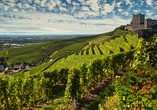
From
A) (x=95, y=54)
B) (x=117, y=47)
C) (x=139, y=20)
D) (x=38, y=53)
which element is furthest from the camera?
(x=38, y=53)

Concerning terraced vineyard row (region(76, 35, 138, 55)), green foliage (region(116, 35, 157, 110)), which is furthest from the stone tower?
green foliage (region(116, 35, 157, 110))

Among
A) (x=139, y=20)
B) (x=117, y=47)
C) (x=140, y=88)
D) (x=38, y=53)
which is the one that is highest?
(x=139, y=20)

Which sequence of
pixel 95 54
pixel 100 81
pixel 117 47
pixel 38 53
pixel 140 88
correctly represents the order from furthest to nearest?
1. pixel 38 53
2. pixel 95 54
3. pixel 117 47
4. pixel 100 81
5. pixel 140 88

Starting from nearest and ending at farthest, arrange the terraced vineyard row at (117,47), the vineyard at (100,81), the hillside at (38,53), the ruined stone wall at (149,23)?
the vineyard at (100,81) < the terraced vineyard row at (117,47) < the ruined stone wall at (149,23) < the hillside at (38,53)

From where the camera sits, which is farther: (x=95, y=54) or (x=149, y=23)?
(x=149, y=23)

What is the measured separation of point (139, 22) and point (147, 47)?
79.8m

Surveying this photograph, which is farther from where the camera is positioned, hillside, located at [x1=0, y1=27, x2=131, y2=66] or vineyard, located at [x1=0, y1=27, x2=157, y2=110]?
hillside, located at [x1=0, y1=27, x2=131, y2=66]

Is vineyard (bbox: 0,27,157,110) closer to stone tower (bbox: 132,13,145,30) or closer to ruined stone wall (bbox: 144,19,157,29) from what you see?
ruined stone wall (bbox: 144,19,157,29)

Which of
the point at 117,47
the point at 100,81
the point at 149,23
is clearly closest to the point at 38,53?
the point at 117,47

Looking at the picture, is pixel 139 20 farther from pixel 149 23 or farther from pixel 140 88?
pixel 140 88

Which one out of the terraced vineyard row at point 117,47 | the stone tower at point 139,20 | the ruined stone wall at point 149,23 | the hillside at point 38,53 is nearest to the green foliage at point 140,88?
the terraced vineyard row at point 117,47

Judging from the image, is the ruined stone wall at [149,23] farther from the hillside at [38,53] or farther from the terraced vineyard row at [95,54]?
the terraced vineyard row at [95,54]

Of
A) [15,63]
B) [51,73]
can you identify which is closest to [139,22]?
[51,73]

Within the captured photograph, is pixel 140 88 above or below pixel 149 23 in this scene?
below
